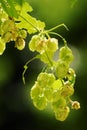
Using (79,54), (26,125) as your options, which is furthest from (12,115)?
(79,54)

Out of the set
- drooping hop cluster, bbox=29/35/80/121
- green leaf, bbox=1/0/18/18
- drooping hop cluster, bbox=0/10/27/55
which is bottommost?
drooping hop cluster, bbox=29/35/80/121

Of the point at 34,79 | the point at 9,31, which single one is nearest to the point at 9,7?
the point at 9,31

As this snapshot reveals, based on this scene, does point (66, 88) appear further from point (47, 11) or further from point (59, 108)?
point (47, 11)

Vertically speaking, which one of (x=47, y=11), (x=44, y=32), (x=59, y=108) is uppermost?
(x=47, y=11)

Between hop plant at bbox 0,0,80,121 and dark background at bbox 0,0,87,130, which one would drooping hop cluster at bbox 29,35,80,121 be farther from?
dark background at bbox 0,0,87,130

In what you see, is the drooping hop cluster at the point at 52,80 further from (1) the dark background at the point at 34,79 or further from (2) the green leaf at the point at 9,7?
(1) the dark background at the point at 34,79

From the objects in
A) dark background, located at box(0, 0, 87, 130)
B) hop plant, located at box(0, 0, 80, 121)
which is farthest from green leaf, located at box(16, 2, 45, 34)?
dark background, located at box(0, 0, 87, 130)

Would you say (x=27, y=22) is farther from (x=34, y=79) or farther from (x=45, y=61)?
(x=34, y=79)
